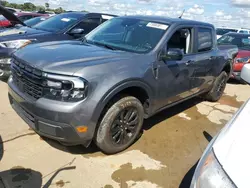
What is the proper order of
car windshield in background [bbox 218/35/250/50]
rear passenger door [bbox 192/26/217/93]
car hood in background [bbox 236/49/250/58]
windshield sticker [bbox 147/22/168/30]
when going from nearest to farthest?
windshield sticker [bbox 147/22/168/30], rear passenger door [bbox 192/26/217/93], car hood in background [bbox 236/49/250/58], car windshield in background [bbox 218/35/250/50]

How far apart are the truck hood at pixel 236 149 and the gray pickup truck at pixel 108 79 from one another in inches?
56.7

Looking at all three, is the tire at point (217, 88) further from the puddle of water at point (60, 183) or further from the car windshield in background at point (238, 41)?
the puddle of water at point (60, 183)

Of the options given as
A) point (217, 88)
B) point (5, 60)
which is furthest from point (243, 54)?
point (5, 60)

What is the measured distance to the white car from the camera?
1409 mm

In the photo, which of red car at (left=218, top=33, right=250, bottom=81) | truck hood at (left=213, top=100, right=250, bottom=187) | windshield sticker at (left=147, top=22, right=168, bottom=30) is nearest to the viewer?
truck hood at (left=213, top=100, right=250, bottom=187)

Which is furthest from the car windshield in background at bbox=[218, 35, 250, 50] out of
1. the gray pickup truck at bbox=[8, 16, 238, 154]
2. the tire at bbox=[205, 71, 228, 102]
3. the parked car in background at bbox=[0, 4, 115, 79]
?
the gray pickup truck at bbox=[8, 16, 238, 154]

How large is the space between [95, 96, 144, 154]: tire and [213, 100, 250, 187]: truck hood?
4.87 ft

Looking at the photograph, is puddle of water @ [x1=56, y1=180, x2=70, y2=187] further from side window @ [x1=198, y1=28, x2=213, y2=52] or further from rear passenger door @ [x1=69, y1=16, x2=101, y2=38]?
rear passenger door @ [x1=69, y1=16, x2=101, y2=38]

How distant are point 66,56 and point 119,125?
3.54ft

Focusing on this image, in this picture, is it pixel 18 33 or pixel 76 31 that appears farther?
pixel 76 31

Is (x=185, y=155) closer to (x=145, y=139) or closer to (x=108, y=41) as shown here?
(x=145, y=139)

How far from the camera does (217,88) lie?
566cm

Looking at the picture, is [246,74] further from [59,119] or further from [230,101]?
[230,101]

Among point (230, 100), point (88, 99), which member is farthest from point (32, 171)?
point (230, 100)
